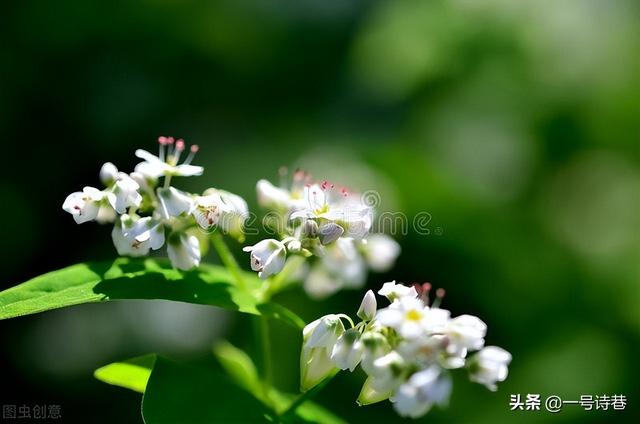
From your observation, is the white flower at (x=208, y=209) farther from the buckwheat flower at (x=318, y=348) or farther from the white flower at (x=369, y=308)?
the white flower at (x=369, y=308)

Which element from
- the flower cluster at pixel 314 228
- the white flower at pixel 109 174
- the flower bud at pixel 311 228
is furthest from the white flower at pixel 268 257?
the white flower at pixel 109 174

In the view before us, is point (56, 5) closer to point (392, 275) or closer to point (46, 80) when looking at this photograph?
point (46, 80)

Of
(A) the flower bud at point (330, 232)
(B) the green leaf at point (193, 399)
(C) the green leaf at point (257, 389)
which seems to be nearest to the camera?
(B) the green leaf at point (193, 399)

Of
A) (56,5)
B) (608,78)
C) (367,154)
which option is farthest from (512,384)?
(56,5)

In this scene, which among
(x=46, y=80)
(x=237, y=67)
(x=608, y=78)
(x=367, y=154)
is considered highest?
(x=608, y=78)

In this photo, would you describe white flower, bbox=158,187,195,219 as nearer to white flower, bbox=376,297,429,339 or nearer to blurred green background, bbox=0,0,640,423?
white flower, bbox=376,297,429,339

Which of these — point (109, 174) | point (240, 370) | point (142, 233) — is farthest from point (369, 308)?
point (109, 174)

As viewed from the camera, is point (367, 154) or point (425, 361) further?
point (367, 154)

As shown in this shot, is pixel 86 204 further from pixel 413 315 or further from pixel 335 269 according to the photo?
pixel 413 315
